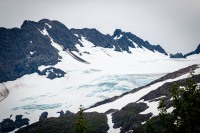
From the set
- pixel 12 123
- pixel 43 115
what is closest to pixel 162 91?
pixel 43 115

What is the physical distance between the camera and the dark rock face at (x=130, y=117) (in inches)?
3687

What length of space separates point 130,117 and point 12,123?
86.4 meters

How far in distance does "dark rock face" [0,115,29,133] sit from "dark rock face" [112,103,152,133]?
231ft

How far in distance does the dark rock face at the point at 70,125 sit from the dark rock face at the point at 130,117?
400 centimetres

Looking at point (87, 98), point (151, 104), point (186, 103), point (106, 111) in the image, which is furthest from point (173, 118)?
point (87, 98)

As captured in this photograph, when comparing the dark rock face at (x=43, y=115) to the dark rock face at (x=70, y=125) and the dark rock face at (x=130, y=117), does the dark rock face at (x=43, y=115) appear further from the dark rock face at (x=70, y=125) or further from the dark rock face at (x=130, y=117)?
the dark rock face at (x=130, y=117)

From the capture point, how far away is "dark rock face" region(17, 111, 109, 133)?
10069cm

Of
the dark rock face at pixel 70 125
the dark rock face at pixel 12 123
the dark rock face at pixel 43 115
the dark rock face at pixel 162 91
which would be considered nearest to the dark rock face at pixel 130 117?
the dark rock face at pixel 70 125

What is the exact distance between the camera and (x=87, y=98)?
196500 mm

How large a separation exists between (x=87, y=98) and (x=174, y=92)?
169871 millimetres

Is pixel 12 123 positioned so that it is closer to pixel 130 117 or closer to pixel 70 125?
pixel 70 125

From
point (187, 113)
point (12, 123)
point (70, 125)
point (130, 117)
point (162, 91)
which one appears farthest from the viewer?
point (12, 123)

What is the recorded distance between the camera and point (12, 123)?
16738 cm

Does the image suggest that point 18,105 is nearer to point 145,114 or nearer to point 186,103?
point 145,114
